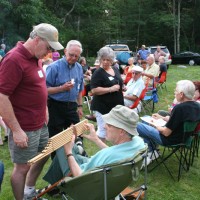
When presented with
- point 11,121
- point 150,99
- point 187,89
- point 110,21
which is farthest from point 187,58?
point 11,121

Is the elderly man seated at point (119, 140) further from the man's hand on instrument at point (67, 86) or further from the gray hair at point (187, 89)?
the gray hair at point (187, 89)

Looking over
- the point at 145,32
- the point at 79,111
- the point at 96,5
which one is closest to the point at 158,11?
the point at 145,32

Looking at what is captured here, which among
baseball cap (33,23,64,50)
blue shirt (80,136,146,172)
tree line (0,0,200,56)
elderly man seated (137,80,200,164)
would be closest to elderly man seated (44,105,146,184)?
blue shirt (80,136,146,172)

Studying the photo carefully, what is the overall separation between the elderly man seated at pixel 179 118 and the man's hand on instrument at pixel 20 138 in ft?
5.98

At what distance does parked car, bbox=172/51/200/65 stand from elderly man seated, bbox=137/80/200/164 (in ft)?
63.8

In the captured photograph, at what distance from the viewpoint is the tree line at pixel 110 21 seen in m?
19.8

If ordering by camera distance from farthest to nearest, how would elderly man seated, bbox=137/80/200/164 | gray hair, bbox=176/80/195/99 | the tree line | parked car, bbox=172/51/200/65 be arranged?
1. parked car, bbox=172/51/200/65
2. the tree line
3. gray hair, bbox=176/80/195/99
4. elderly man seated, bbox=137/80/200/164

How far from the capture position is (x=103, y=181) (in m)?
2.27

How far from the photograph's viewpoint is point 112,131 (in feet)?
7.99

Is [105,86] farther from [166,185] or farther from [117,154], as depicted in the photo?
[117,154]

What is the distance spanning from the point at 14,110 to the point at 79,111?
67.1 inches

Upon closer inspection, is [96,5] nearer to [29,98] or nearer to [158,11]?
[158,11]

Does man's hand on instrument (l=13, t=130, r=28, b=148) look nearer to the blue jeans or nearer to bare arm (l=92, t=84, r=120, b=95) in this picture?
bare arm (l=92, t=84, r=120, b=95)

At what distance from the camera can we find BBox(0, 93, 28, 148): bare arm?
7.94 feet
